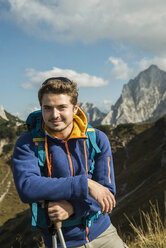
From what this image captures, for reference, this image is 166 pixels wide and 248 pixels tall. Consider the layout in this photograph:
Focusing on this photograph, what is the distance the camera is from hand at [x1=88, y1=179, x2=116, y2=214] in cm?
313

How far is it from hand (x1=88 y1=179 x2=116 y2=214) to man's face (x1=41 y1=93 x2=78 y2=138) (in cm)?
105

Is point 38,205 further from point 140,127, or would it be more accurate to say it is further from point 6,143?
point 6,143

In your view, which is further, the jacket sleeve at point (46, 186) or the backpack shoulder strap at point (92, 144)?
the backpack shoulder strap at point (92, 144)

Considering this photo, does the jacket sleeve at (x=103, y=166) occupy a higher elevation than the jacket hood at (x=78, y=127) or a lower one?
lower

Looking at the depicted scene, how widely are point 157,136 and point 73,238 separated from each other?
100 m

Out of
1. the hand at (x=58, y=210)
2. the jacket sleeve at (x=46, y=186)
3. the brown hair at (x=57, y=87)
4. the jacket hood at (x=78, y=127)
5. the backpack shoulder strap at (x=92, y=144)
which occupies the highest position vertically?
the brown hair at (x=57, y=87)

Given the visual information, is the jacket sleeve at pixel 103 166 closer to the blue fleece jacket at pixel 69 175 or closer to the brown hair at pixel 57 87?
the blue fleece jacket at pixel 69 175

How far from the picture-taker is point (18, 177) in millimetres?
3123

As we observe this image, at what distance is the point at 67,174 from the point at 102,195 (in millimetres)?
696

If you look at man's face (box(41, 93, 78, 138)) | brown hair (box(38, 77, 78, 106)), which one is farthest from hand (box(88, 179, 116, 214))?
brown hair (box(38, 77, 78, 106))

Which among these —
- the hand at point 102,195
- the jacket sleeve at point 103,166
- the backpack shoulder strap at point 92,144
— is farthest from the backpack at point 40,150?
the hand at point 102,195

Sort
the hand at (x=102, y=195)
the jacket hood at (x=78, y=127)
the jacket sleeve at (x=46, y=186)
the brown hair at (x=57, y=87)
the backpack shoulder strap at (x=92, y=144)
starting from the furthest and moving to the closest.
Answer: the backpack shoulder strap at (x=92, y=144) → the jacket hood at (x=78, y=127) → the brown hair at (x=57, y=87) → the hand at (x=102, y=195) → the jacket sleeve at (x=46, y=186)

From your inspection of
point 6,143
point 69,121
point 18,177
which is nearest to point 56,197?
point 18,177

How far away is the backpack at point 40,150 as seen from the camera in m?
3.15
